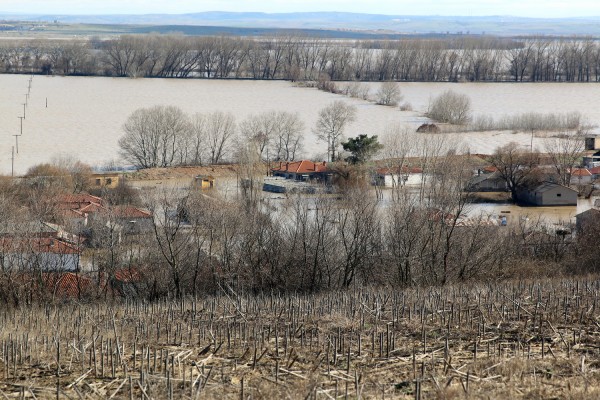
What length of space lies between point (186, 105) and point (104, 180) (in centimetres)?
1246

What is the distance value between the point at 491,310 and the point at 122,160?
13635mm

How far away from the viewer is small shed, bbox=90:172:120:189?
1485 centimetres

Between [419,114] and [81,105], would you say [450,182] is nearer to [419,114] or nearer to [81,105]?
[419,114]

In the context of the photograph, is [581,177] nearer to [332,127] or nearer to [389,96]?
[332,127]

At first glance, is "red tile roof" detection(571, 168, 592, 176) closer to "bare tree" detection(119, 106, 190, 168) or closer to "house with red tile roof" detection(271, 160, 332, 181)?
"house with red tile roof" detection(271, 160, 332, 181)

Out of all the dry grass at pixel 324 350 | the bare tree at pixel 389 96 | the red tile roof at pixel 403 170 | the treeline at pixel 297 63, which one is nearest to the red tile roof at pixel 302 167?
the red tile roof at pixel 403 170

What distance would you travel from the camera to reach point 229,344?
5137 millimetres

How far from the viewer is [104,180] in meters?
15.3

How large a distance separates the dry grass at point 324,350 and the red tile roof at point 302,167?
976 centimetres

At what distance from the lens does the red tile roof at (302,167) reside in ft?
53.6

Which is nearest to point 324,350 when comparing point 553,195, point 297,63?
point 553,195

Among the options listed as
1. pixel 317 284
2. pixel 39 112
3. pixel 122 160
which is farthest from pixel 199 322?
pixel 39 112

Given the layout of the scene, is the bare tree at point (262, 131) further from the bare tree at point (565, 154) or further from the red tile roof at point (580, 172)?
the red tile roof at point (580, 172)

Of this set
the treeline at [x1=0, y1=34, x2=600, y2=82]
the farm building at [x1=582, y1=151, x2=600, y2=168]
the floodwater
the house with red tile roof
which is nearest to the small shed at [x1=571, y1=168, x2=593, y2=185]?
the farm building at [x1=582, y1=151, x2=600, y2=168]
